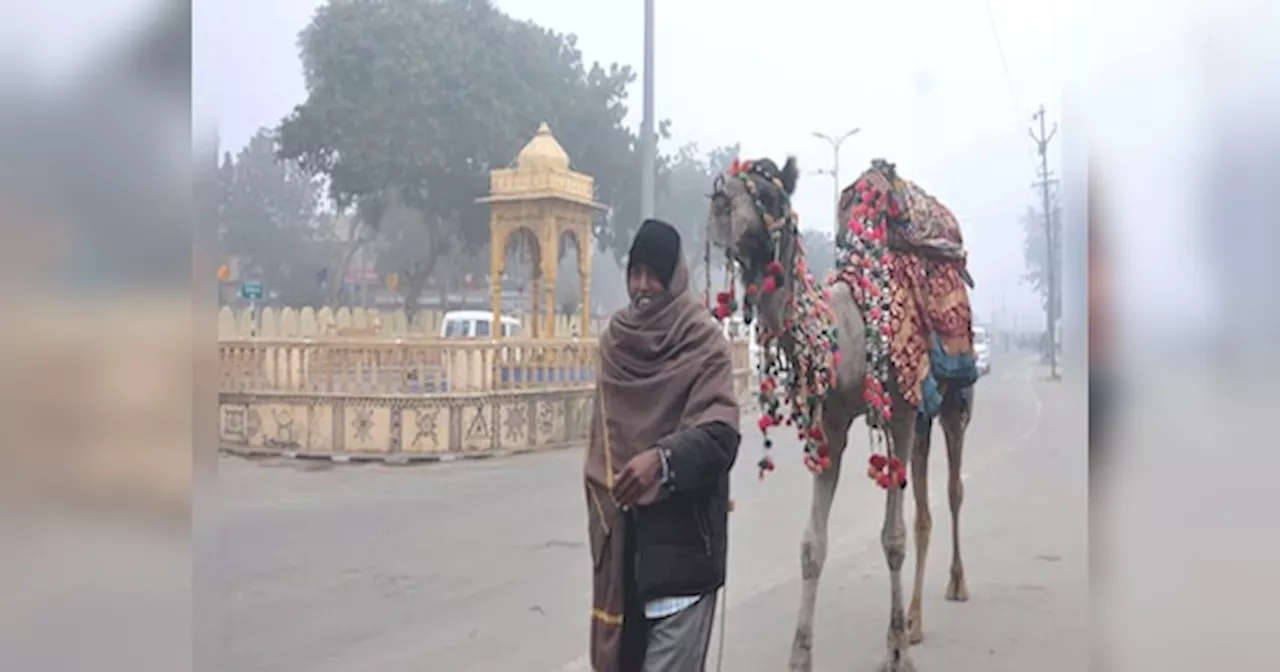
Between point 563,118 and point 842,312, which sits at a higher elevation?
point 563,118

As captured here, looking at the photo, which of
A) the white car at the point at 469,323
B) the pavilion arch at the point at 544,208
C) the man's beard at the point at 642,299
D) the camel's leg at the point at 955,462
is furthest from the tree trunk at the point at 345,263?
the man's beard at the point at 642,299

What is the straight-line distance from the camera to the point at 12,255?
1695mm

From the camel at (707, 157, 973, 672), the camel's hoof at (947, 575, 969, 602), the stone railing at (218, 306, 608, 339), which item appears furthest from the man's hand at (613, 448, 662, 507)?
the stone railing at (218, 306, 608, 339)

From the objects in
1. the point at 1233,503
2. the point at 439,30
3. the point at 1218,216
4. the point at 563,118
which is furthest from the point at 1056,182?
the point at 563,118

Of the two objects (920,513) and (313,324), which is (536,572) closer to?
(920,513)

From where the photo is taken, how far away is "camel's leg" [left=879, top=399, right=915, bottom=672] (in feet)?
15.3

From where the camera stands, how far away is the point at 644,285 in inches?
119

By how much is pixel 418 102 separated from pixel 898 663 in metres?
19.0

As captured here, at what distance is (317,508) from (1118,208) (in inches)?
371

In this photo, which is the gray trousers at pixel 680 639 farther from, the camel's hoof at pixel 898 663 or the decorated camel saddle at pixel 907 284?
the camel's hoof at pixel 898 663

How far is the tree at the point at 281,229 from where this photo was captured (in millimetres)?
25344

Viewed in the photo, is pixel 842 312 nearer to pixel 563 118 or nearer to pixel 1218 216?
pixel 1218 216

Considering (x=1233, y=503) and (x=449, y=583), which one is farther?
(x=449, y=583)

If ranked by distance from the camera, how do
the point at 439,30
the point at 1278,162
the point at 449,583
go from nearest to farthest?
the point at 1278,162
the point at 449,583
the point at 439,30
